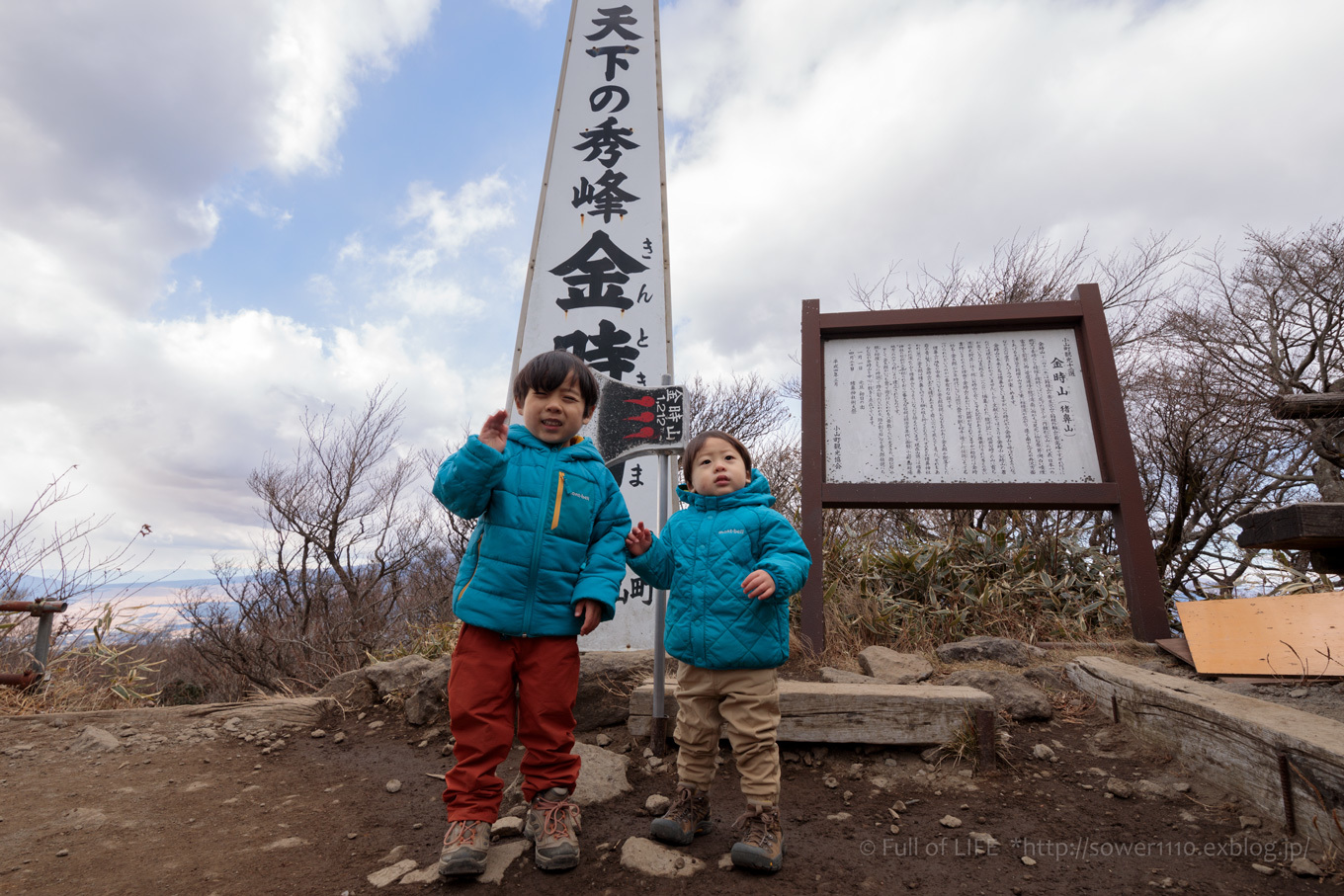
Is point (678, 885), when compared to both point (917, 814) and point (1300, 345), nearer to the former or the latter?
point (917, 814)

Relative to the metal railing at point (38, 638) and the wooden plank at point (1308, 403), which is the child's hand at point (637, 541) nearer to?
the wooden plank at point (1308, 403)

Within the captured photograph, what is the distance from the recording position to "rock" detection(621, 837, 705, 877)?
178cm

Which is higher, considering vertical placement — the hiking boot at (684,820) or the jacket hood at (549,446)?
the jacket hood at (549,446)

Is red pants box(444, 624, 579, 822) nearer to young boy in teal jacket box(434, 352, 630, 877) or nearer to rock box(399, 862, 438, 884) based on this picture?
young boy in teal jacket box(434, 352, 630, 877)

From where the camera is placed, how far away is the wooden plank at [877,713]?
8.04 feet

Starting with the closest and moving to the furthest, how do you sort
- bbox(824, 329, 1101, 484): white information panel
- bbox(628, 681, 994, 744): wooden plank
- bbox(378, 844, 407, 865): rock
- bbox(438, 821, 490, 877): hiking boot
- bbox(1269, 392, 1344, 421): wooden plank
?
bbox(438, 821, 490, 877): hiking boot
bbox(378, 844, 407, 865): rock
bbox(628, 681, 994, 744): wooden plank
bbox(1269, 392, 1344, 421): wooden plank
bbox(824, 329, 1101, 484): white information panel

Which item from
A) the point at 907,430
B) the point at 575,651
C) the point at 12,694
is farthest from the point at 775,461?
the point at 12,694

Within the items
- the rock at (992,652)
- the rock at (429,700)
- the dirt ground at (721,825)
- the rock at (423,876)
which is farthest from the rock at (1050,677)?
the rock at (429,700)

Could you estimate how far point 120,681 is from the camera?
431 centimetres

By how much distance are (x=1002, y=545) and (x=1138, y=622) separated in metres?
1.35

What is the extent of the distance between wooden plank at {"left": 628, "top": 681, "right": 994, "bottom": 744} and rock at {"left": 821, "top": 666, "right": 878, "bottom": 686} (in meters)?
0.42

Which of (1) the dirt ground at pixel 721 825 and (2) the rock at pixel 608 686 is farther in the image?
(2) the rock at pixel 608 686

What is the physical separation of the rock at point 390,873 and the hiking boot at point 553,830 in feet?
1.15

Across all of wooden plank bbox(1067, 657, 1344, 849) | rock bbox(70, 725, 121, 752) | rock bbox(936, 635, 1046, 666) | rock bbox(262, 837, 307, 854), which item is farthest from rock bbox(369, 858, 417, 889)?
rock bbox(936, 635, 1046, 666)
